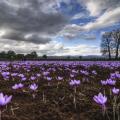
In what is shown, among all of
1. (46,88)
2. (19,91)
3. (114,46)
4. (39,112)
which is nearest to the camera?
(39,112)

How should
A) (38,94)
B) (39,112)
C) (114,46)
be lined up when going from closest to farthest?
(39,112), (38,94), (114,46)

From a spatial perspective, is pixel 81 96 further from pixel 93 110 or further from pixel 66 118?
pixel 66 118

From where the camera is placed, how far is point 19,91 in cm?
538

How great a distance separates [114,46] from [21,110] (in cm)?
7032

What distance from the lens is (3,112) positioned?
347 cm

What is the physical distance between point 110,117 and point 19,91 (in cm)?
269

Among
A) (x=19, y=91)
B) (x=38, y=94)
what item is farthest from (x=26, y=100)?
(x=19, y=91)

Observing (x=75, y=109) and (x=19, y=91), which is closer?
(x=75, y=109)

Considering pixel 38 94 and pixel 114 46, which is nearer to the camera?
pixel 38 94

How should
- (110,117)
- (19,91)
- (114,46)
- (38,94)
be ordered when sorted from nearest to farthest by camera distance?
(110,117), (38,94), (19,91), (114,46)

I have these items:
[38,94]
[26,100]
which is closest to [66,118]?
[26,100]

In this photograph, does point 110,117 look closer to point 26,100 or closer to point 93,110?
point 93,110

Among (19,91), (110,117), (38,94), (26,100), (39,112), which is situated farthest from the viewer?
(19,91)

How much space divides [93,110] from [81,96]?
1.19 meters
